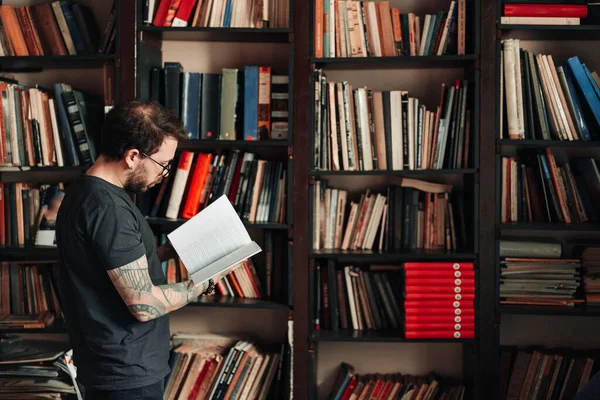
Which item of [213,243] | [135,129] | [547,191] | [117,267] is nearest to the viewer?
[117,267]

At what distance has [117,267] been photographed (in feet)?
5.61

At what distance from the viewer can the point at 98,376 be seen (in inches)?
71.0

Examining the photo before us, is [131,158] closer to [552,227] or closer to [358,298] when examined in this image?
[358,298]

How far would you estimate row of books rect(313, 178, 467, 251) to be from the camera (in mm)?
2830

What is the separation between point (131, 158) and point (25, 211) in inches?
51.5

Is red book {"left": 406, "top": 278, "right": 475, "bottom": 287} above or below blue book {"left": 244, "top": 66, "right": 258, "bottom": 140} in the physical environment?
below

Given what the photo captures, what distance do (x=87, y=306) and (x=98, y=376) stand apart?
20cm

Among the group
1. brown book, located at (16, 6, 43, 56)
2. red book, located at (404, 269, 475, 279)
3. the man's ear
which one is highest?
brown book, located at (16, 6, 43, 56)

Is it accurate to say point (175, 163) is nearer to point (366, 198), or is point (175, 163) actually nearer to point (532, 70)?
point (366, 198)

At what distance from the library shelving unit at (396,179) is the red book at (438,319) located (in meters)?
0.06

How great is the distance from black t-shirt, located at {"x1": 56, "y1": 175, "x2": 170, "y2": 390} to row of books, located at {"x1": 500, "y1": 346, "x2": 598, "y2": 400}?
5.51 feet

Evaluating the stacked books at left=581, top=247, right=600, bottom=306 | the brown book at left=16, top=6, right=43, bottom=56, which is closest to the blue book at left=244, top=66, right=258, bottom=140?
the brown book at left=16, top=6, right=43, bottom=56

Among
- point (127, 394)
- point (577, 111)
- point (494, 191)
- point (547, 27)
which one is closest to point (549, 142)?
point (577, 111)

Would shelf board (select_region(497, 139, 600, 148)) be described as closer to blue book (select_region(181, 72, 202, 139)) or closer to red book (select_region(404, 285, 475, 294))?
red book (select_region(404, 285, 475, 294))
